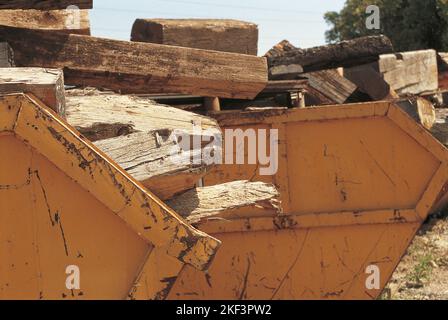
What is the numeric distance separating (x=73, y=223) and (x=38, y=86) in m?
0.49

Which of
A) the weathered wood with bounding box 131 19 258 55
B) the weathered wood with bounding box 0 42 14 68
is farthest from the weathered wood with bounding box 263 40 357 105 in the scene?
the weathered wood with bounding box 0 42 14 68

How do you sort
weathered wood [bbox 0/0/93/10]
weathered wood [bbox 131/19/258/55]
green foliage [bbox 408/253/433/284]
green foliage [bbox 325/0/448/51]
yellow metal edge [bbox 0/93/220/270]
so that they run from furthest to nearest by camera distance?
green foliage [bbox 325/0/448/51] → green foliage [bbox 408/253/433/284] → weathered wood [bbox 131/19/258/55] → weathered wood [bbox 0/0/93/10] → yellow metal edge [bbox 0/93/220/270]

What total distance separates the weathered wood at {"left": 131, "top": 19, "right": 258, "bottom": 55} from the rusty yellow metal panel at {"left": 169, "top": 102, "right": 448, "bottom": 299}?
0.55 meters

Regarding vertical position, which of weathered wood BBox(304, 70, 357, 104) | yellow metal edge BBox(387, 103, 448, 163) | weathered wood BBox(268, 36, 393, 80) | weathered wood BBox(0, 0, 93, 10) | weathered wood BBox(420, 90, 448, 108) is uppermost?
weathered wood BBox(0, 0, 93, 10)

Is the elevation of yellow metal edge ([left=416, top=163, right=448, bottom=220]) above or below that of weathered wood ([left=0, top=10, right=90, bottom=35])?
below

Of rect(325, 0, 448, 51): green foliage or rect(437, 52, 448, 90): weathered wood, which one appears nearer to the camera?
rect(437, 52, 448, 90): weathered wood

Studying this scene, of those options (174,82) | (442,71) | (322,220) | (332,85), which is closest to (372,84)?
(332,85)

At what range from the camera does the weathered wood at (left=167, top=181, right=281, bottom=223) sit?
3.14 metres

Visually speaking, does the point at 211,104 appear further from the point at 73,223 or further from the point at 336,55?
the point at 73,223

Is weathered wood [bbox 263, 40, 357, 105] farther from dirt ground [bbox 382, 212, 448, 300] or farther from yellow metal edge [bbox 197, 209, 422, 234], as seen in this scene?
dirt ground [bbox 382, 212, 448, 300]

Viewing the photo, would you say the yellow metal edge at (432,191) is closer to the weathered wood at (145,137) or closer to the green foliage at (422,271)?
the weathered wood at (145,137)

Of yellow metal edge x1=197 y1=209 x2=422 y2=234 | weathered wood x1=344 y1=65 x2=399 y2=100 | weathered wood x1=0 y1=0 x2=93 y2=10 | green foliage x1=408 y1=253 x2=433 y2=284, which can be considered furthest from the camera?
green foliage x1=408 y1=253 x2=433 y2=284
